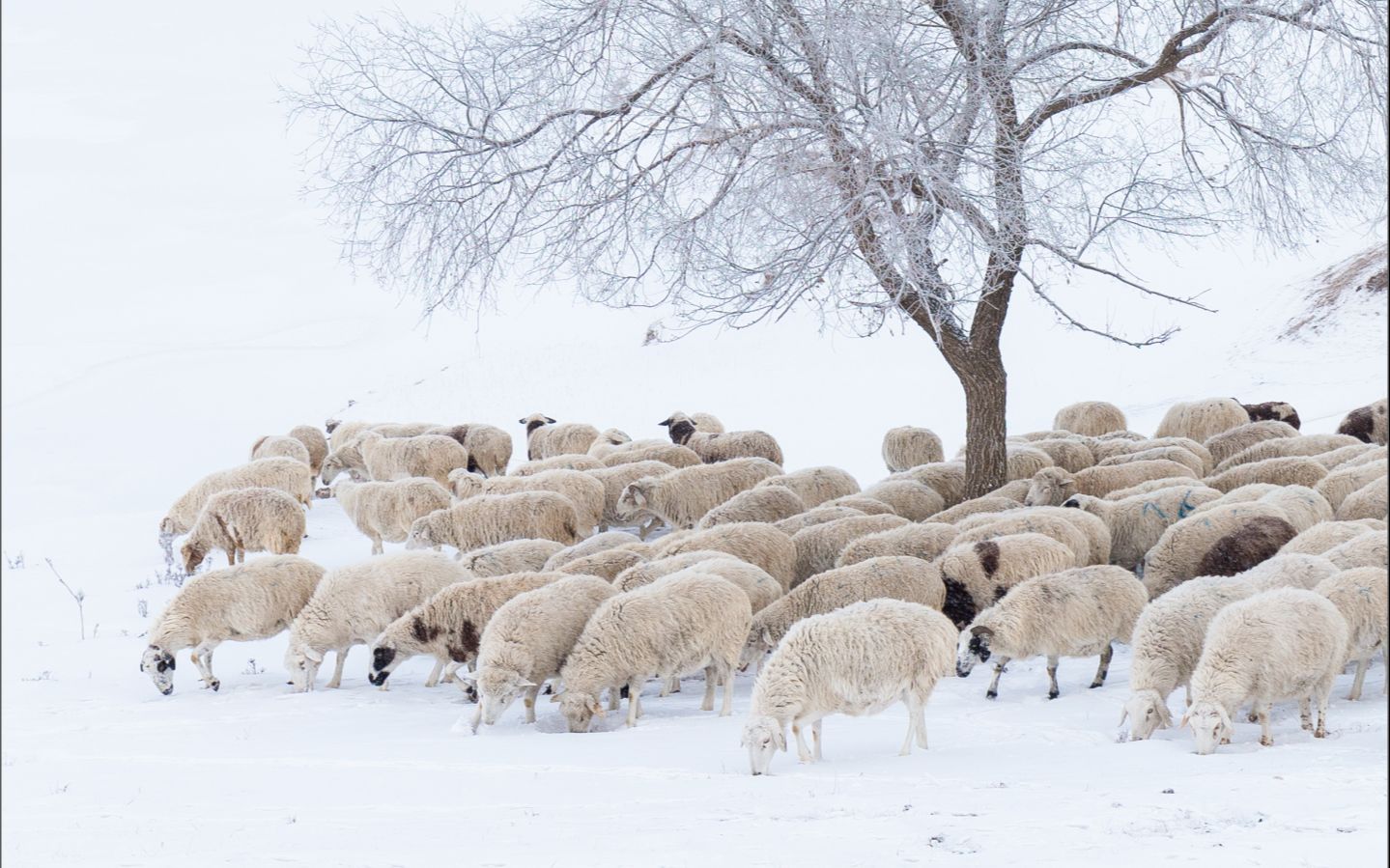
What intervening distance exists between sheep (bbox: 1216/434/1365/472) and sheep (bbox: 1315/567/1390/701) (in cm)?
627

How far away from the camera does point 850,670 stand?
22.9 ft

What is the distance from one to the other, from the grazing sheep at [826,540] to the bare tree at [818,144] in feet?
5.73

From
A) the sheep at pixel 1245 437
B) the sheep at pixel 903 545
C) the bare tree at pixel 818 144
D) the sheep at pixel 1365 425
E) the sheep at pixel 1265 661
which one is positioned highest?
the bare tree at pixel 818 144

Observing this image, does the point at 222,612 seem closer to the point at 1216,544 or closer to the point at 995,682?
the point at 995,682

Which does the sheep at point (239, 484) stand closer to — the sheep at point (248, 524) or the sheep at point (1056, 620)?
the sheep at point (248, 524)

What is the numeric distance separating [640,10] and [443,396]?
84.7ft

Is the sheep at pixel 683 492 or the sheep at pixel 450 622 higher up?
the sheep at pixel 683 492

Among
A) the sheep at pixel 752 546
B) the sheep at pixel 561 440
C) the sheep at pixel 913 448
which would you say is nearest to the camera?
the sheep at pixel 752 546

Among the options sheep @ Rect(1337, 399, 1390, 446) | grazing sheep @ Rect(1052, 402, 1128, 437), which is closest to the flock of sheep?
sheep @ Rect(1337, 399, 1390, 446)

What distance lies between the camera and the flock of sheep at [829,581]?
277 inches

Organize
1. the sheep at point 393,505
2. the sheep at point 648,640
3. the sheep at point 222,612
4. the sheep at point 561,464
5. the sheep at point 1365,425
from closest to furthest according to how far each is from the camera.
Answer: the sheep at point 648,640 → the sheep at point 222,612 → the sheep at point 393,505 → the sheep at point 561,464 → the sheep at point 1365,425

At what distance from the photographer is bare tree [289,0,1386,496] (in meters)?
9.77

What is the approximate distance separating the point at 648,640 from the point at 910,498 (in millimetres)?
5313

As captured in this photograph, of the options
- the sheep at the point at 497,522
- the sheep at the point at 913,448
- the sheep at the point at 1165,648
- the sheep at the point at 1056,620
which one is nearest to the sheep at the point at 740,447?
the sheep at the point at 913,448
